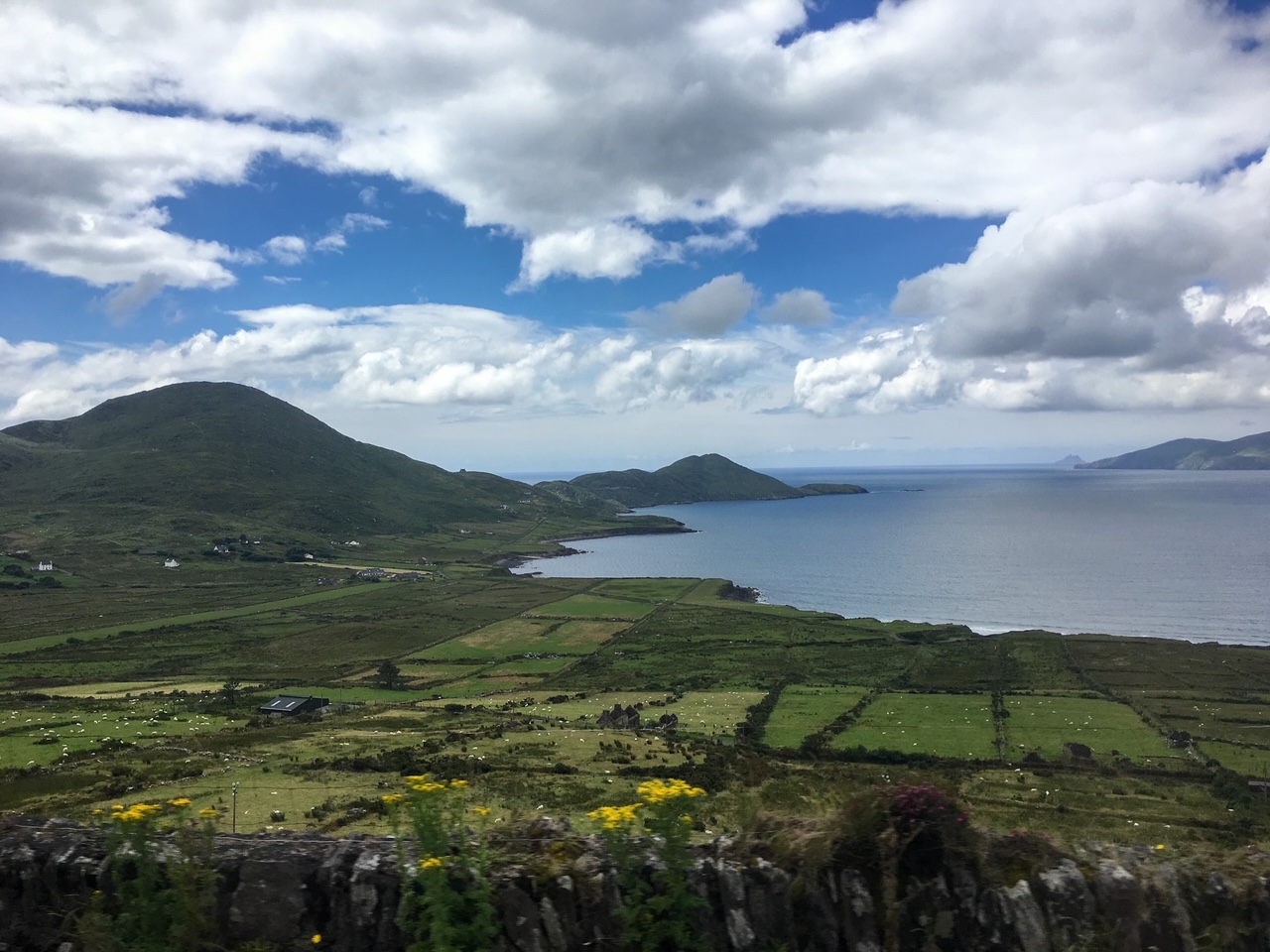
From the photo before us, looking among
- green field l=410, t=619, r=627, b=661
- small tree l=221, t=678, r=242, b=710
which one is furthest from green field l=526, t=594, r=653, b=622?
small tree l=221, t=678, r=242, b=710

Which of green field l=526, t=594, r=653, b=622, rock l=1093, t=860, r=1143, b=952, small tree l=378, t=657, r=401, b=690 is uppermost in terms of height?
rock l=1093, t=860, r=1143, b=952

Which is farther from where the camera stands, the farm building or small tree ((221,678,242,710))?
small tree ((221,678,242,710))

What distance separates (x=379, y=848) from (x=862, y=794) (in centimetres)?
668

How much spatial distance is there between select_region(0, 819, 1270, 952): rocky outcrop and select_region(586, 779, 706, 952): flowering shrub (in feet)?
0.74

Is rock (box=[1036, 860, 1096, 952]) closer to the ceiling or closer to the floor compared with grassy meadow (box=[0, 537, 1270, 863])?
closer to the ceiling

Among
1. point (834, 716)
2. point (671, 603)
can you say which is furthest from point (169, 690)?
point (671, 603)

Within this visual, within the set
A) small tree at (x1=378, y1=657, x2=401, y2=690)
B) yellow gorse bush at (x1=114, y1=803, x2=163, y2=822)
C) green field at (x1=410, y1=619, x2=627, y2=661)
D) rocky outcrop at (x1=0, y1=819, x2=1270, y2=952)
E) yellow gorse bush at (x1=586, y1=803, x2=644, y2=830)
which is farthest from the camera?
green field at (x1=410, y1=619, x2=627, y2=661)

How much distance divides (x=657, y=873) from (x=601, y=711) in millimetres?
49137

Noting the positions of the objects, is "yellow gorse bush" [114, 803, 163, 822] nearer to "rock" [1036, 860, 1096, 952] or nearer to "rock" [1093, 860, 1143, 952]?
"rock" [1036, 860, 1096, 952]

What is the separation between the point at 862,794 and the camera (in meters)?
10.3

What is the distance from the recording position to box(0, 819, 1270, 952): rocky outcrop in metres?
9.59

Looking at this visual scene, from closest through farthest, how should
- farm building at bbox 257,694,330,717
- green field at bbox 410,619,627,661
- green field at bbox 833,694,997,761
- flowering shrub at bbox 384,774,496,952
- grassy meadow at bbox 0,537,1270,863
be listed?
flowering shrub at bbox 384,774,496,952, grassy meadow at bbox 0,537,1270,863, green field at bbox 833,694,997,761, farm building at bbox 257,694,330,717, green field at bbox 410,619,627,661

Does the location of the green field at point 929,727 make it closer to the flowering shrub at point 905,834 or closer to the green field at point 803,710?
the green field at point 803,710

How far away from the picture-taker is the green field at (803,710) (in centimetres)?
5103
